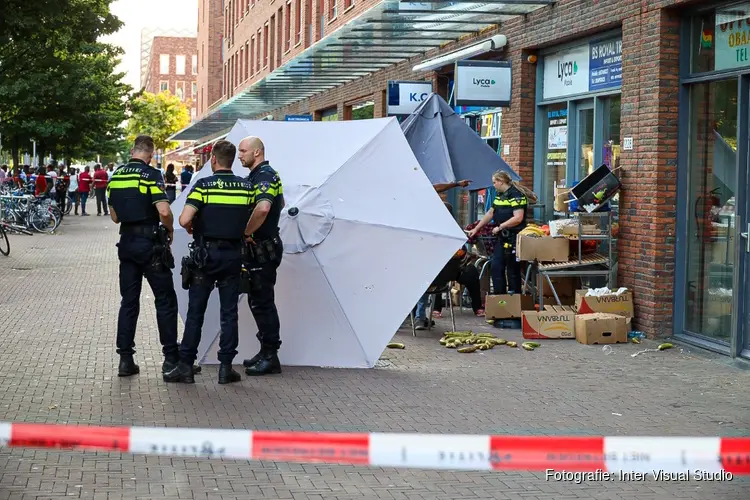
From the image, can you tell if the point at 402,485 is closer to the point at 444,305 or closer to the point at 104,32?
the point at 444,305

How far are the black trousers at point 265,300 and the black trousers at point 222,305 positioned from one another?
7.0 inches

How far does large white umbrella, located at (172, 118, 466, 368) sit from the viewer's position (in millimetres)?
9125

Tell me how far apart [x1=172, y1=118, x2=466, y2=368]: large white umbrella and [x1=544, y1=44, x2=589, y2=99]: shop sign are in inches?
192

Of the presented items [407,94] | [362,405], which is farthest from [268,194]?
[407,94]

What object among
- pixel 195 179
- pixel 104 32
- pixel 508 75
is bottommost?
pixel 195 179

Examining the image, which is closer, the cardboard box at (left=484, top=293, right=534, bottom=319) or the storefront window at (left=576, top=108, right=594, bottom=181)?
the cardboard box at (left=484, top=293, right=534, bottom=319)

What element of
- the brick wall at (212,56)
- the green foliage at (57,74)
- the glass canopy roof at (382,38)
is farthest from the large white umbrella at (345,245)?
the brick wall at (212,56)

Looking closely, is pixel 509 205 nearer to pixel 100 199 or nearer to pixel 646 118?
pixel 646 118

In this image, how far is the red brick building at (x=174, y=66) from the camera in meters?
138

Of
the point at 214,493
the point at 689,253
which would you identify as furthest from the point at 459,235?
the point at 214,493

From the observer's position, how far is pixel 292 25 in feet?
124

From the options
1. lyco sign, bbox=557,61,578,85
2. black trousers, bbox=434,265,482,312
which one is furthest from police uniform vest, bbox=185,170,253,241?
lyco sign, bbox=557,61,578,85

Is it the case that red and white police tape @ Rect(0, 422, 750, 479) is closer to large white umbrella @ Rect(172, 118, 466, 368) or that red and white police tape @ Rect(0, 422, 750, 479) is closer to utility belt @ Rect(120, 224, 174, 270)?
utility belt @ Rect(120, 224, 174, 270)

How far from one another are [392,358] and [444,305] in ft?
13.1
